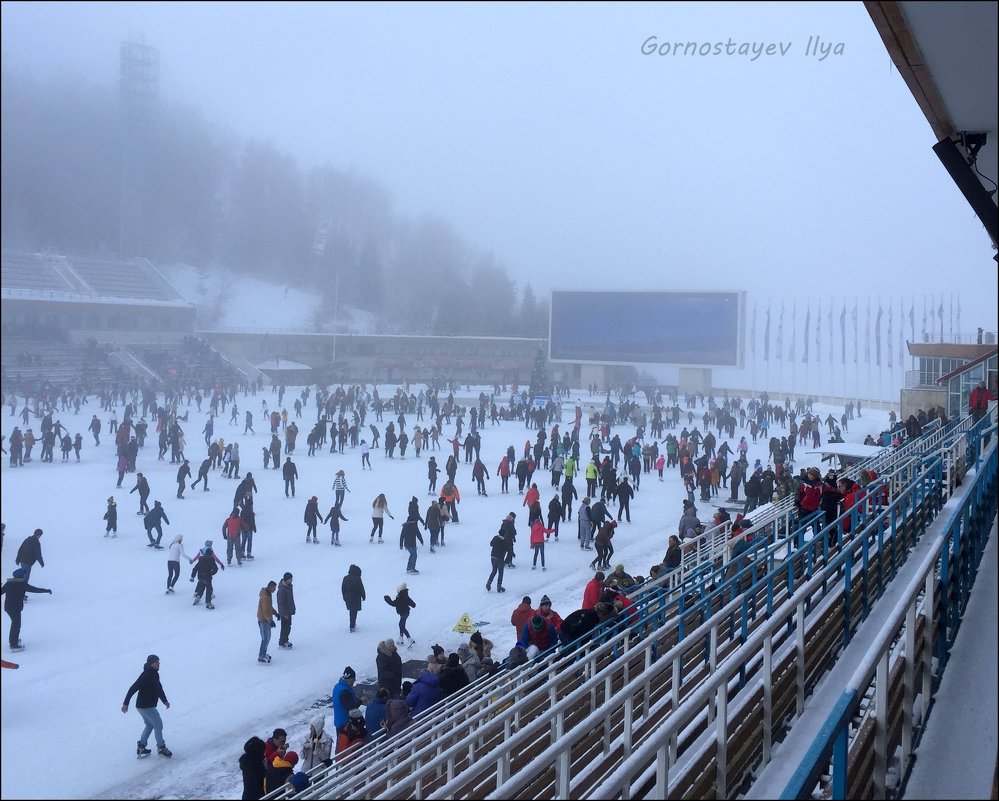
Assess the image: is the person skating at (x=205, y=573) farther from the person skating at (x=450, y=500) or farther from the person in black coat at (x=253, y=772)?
the person in black coat at (x=253, y=772)

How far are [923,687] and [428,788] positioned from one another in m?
1.56

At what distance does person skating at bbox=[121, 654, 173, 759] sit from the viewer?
4406mm

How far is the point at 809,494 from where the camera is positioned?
5.26 metres

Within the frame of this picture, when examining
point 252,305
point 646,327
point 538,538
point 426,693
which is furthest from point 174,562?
point 252,305

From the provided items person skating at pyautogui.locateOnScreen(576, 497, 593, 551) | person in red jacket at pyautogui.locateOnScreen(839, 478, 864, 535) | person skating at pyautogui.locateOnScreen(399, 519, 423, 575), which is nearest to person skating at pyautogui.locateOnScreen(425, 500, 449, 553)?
person skating at pyautogui.locateOnScreen(399, 519, 423, 575)

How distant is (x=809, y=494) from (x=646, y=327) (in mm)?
21528

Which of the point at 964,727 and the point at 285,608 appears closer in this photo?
the point at 964,727

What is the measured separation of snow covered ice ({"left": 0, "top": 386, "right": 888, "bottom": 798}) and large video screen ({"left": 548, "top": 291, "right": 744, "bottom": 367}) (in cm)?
1360

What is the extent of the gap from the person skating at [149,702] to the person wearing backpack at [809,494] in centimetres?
387

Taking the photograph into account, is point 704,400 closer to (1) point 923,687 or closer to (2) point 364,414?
(2) point 364,414

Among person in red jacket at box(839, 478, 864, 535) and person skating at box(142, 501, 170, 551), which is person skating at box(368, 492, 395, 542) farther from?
person in red jacket at box(839, 478, 864, 535)

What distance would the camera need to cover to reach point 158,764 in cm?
450

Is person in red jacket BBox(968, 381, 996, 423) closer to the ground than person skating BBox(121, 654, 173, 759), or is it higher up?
higher up

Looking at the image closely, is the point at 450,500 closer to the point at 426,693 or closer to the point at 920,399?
the point at 426,693
